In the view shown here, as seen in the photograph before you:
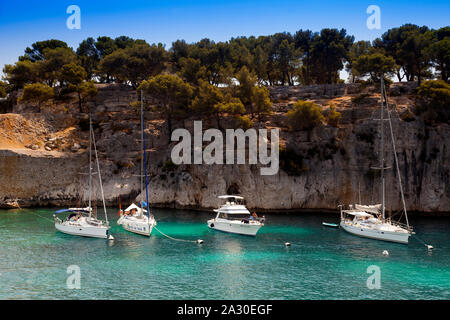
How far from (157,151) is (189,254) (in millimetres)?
35505

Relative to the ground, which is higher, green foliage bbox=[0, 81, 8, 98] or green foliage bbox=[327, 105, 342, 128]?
green foliage bbox=[0, 81, 8, 98]

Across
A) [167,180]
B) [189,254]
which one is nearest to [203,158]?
[167,180]

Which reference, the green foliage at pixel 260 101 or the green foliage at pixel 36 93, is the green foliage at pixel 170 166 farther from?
the green foliage at pixel 36 93

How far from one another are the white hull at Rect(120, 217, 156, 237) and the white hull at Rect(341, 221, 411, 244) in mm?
23658

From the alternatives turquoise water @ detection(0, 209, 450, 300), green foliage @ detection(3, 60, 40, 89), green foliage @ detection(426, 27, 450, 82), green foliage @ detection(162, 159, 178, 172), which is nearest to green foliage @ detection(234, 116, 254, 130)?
green foliage @ detection(162, 159, 178, 172)

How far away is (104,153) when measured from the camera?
73.6 m

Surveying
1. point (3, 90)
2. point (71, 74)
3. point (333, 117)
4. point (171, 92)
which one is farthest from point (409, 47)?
point (3, 90)

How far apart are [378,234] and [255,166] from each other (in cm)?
2313

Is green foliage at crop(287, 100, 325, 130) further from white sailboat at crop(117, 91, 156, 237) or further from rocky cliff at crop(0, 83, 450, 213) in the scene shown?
white sailboat at crop(117, 91, 156, 237)

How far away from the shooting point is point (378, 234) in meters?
45.5

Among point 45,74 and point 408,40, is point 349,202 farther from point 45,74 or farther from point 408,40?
point 45,74

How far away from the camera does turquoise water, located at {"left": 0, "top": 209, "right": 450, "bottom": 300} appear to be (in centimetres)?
2950

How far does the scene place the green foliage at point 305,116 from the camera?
6550cm

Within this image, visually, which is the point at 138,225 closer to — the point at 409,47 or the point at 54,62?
the point at 54,62
